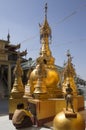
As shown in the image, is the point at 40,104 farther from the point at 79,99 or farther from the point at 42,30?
the point at 42,30

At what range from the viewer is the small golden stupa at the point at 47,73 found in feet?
26.7

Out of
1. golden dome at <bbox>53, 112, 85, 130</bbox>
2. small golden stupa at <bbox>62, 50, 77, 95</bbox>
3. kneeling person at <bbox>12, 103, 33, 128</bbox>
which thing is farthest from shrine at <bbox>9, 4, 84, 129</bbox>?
golden dome at <bbox>53, 112, 85, 130</bbox>

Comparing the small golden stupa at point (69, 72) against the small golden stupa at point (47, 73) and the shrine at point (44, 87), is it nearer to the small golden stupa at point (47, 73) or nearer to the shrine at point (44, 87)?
the shrine at point (44, 87)

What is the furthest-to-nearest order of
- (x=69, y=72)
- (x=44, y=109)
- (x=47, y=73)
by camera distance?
(x=69, y=72) → (x=47, y=73) → (x=44, y=109)

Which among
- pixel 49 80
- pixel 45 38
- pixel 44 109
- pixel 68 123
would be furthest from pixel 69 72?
pixel 68 123

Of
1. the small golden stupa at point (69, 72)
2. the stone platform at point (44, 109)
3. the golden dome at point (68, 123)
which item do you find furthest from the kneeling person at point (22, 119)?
the small golden stupa at point (69, 72)

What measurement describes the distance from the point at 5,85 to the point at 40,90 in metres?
18.3

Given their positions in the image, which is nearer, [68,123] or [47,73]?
[68,123]

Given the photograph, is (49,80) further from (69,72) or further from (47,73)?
(69,72)

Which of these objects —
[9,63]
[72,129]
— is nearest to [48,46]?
[72,129]

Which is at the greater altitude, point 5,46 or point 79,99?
point 5,46

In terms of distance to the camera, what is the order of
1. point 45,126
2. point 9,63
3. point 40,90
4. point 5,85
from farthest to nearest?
point 5,85 < point 9,63 < point 40,90 < point 45,126

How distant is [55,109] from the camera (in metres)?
8.11

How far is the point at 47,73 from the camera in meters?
9.10
